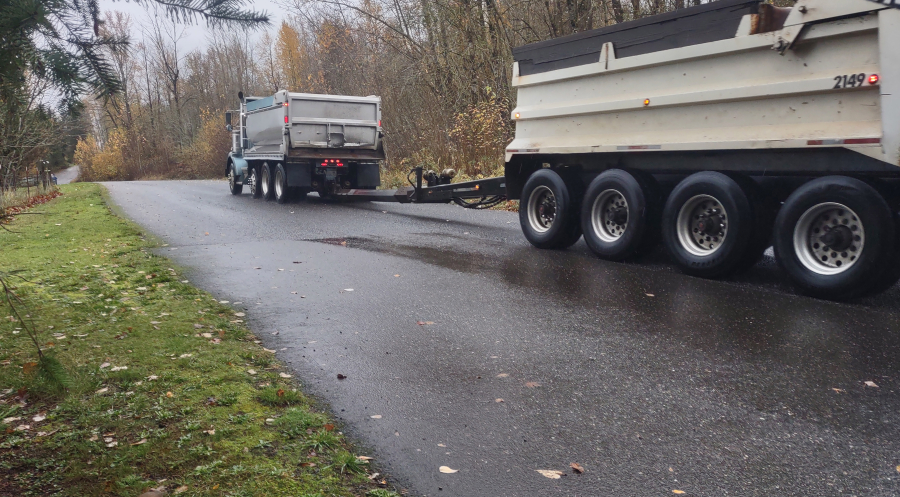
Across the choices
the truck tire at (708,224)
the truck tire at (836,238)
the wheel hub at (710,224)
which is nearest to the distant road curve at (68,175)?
the truck tire at (708,224)

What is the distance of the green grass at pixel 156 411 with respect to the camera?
304 centimetres

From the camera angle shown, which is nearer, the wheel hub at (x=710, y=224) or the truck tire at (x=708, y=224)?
the truck tire at (x=708, y=224)

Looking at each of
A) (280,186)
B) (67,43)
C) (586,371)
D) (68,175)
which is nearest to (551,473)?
(586,371)

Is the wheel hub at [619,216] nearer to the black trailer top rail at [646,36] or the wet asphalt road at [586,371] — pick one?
the wet asphalt road at [586,371]

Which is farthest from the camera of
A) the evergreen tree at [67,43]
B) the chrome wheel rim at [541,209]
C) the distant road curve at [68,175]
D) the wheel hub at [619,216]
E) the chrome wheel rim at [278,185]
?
the distant road curve at [68,175]

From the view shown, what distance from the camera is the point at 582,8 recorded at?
18578 millimetres

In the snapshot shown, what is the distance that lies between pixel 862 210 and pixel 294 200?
15175 millimetres

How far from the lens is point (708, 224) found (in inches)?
291

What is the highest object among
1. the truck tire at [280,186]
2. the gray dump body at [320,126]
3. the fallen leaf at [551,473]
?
the gray dump body at [320,126]

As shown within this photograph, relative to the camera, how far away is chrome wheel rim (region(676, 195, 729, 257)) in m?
7.31

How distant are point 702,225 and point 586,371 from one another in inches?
139

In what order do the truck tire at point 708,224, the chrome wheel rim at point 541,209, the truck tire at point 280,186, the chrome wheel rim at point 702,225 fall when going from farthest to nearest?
the truck tire at point 280,186 → the chrome wheel rim at point 541,209 → the chrome wheel rim at point 702,225 → the truck tire at point 708,224

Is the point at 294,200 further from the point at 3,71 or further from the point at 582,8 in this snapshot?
the point at 3,71

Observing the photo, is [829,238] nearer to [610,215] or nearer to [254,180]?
[610,215]
